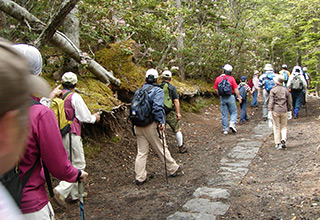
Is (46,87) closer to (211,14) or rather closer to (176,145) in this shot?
(176,145)

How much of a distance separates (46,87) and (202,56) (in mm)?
14705

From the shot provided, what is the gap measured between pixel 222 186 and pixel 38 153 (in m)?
3.99

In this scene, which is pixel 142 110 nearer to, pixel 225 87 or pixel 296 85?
pixel 225 87

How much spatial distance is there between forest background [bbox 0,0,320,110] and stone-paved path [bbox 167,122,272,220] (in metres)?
3.21

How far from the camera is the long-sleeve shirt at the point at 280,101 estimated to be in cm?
760

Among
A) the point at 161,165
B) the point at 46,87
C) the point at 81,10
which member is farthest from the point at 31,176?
the point at 81,10

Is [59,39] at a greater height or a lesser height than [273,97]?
lesser

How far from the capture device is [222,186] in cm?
545

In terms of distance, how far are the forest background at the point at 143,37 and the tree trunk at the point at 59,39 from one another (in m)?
0.02

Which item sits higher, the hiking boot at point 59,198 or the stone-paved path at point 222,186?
the stone-paved path at point 222,186

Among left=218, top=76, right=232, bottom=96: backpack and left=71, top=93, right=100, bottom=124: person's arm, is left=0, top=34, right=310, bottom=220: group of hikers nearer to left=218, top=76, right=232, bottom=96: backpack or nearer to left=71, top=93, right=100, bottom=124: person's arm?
left=71, top=93, right=100, bottom=124: person's arm

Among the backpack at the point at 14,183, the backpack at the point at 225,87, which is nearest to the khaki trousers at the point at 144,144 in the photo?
the backpack at the point at 14,183

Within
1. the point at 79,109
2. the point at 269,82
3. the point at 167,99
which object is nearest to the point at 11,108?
the point at 79,109

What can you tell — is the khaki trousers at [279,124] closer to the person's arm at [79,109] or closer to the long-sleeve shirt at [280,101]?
the long-sleeve shirt at [280,101]
